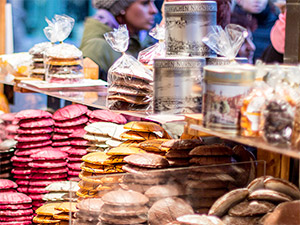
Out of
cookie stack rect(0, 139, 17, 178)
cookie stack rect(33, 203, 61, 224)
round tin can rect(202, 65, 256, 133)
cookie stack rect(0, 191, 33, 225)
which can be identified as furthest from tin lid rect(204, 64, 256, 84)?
cookie stack rect(0, 139, 17, 178)

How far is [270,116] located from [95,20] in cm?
314

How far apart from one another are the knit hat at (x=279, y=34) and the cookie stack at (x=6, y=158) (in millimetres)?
2105

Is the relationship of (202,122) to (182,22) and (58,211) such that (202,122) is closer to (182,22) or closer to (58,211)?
(182,22)

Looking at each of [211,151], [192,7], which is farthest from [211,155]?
[192,7]

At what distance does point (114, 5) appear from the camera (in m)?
4.15

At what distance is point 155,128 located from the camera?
2391 mm

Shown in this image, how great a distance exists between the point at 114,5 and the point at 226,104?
2866mm

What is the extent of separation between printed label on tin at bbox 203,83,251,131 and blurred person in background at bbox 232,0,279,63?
48.4 inches

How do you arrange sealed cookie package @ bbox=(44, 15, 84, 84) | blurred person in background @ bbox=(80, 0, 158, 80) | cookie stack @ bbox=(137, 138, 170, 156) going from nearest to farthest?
cookie stack @ bbox=(137, 138, 170, 156)
sealed cookie package @ bbox=(44, 15, 84, 84)
blurred person in background @ bbox=(80, 0, 158, 80)

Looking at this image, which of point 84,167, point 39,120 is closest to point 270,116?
point 84,167

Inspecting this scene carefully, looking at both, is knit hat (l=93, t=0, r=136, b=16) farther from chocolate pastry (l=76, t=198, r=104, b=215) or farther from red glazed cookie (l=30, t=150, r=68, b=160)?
chocolate pastry (l=76, t=198, r=104, b=215)

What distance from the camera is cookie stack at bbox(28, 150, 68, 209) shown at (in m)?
3.35

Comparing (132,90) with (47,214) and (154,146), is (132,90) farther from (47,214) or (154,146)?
(47,214)

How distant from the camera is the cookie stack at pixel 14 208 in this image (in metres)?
3.36
